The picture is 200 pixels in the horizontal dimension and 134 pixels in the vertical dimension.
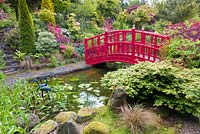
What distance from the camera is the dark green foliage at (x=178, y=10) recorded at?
38.6 ft

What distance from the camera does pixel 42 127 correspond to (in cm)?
452

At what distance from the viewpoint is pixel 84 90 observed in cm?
744

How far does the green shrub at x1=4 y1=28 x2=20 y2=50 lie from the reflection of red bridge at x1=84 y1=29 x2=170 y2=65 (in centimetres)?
273

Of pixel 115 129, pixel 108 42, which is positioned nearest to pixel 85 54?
pixel 108 42

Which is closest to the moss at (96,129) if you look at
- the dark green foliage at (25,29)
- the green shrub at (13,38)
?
the dark green foliage at (25,29)

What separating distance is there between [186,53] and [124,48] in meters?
3.67

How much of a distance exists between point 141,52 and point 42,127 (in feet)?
15.7

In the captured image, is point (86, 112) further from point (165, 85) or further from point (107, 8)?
point (107, 8)

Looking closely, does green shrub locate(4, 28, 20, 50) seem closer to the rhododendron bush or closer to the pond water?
the pond water

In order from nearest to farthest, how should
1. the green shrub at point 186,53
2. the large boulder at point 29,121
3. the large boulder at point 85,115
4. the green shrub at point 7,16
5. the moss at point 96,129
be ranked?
1. the moss at point 96,129
2. the large boulder at point 29,121
3. the large boulder at point 85,115
4. the green shrub at point 186,53
5. the green shrub at point 7,16

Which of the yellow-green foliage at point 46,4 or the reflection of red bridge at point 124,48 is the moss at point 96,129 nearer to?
the reflection of red bridge at point 124,48

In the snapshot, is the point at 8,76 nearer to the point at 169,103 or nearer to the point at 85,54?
the point at 85,54

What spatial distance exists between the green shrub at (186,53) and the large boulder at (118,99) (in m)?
1.43

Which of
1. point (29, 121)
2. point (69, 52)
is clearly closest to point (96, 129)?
point (29, 121)
